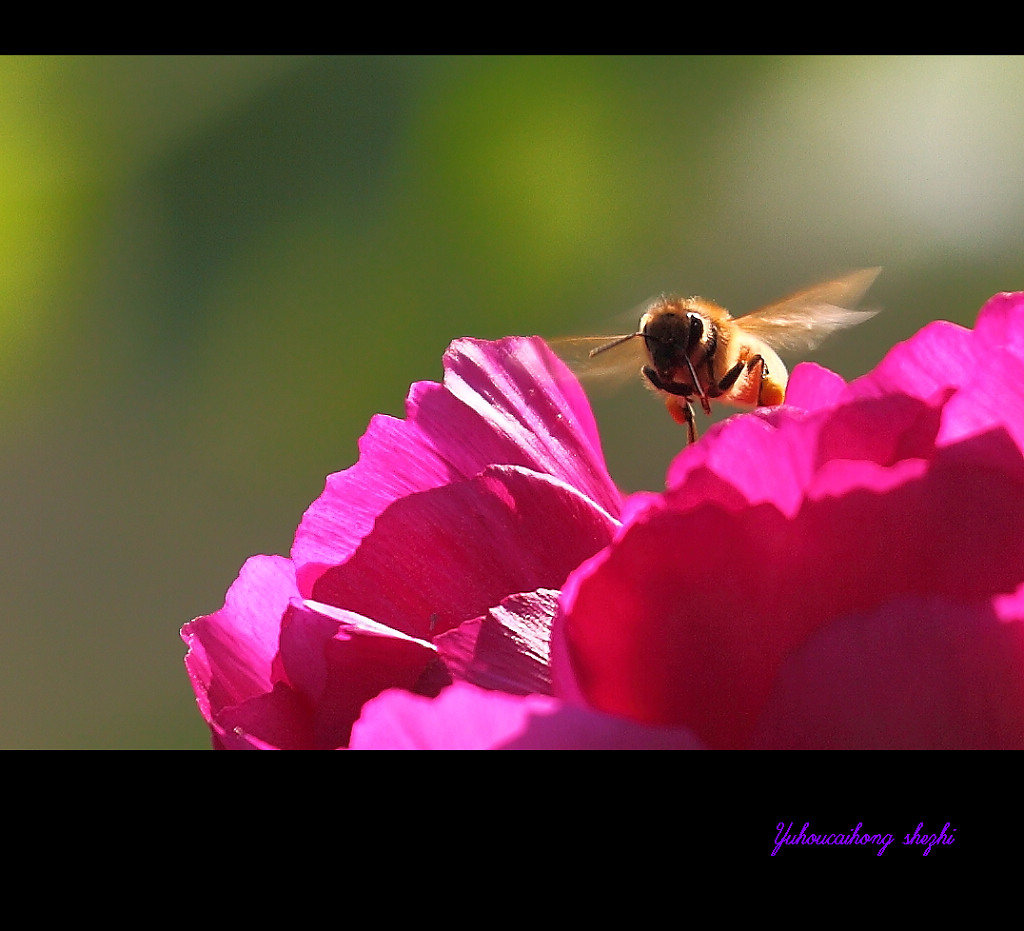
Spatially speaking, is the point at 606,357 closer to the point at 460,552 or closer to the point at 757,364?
the point at 757,364

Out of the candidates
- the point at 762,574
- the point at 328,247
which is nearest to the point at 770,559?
the point at 762,574

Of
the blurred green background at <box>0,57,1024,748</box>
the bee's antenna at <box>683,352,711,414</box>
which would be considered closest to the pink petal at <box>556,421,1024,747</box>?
the bee's antenna at <box>683,352,711,414</box>

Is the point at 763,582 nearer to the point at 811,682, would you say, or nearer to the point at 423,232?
the point at 811,682

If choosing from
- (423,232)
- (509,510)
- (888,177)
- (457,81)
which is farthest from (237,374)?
(509,510)

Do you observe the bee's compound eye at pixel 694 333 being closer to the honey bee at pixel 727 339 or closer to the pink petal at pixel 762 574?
the honey bee at pixel 727 339

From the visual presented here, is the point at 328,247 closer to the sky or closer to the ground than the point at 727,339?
closer to the sky

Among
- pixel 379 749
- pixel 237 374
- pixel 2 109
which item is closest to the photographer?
pixel 379 749
